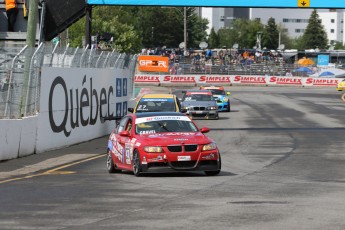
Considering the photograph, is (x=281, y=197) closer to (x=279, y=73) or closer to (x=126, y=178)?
(x=126, y=178)

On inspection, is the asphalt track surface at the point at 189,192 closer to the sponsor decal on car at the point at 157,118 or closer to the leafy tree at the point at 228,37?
the sponsor decal on car at the point at 157,118

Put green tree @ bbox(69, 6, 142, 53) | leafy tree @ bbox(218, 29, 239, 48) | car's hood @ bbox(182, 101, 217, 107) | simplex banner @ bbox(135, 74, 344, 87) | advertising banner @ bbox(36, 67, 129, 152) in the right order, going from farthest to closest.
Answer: leafy tree @ bbox(218, 29, 239, 48)
green tree @ bbox(69, 6, 142, 53)
simplex banner @ bbox(135, 74, 344, 87)
car's hood @ bbox(182, 101, 217, 107)
advertising banner @ bbox(36, 67, 129, 152)

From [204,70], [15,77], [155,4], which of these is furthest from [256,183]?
[204,70]

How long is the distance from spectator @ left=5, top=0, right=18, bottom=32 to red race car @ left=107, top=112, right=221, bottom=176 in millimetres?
13535

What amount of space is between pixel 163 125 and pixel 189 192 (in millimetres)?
4247

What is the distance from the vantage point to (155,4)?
31.1 m

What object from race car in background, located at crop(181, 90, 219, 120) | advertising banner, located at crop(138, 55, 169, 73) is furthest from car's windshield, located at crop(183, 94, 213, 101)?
advertising banner, located at crop(138, 55, 169, 73)

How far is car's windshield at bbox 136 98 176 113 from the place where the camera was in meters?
32.5

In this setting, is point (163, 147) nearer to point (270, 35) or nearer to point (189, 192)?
point (189, 192)

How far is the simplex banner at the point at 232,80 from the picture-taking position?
88.5 metres

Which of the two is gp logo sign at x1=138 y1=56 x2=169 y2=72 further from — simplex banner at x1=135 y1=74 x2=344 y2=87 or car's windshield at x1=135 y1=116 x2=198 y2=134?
car's windshield at x1=135 y1=116 x2=198 y2=134

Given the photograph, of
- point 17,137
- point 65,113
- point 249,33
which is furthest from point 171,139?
point 249,33

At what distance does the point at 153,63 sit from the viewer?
88312 mm

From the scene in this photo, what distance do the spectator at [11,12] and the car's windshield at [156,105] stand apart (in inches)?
213
